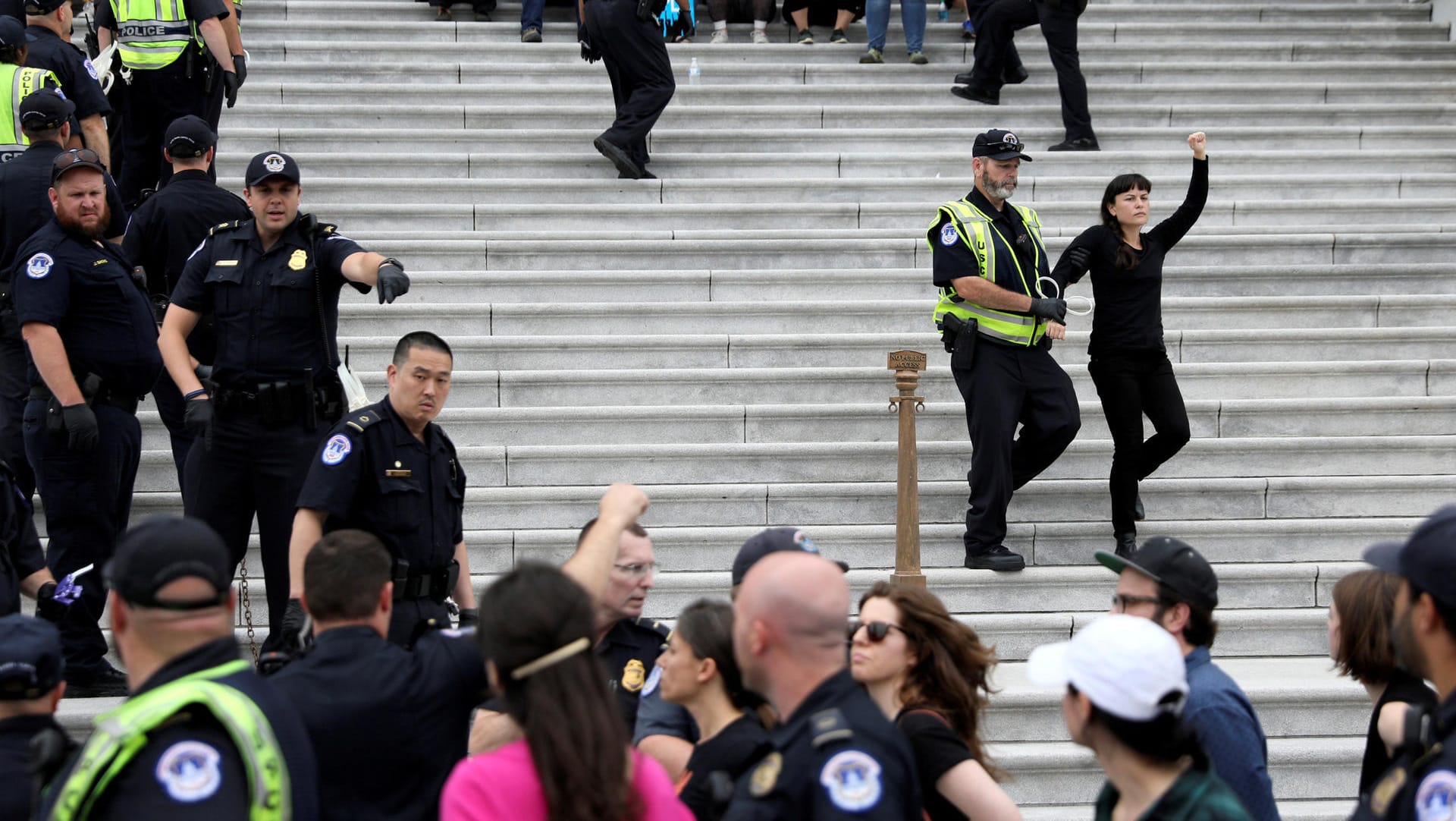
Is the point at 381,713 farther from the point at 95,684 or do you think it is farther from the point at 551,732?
the point at 95,684

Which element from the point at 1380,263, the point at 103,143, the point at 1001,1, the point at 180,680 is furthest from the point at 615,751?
the point at 1001,1

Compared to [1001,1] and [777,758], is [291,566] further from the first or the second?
[1001,1]

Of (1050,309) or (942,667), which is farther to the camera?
(1050,309)

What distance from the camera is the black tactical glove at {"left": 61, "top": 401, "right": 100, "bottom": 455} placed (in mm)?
5641

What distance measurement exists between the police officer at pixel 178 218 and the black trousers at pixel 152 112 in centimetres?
156

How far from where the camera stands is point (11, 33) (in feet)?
23.6

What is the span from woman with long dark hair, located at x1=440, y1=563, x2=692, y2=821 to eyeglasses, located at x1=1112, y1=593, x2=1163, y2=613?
5.04 ft

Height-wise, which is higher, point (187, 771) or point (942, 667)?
point (187, 771)

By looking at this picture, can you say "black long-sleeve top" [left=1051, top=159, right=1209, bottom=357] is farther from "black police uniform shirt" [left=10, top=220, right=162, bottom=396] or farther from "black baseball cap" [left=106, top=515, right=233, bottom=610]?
"black baseball cap" [left=106, top=515, right=233, bottom=610]

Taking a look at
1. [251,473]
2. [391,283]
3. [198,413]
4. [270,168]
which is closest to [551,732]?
[391,283]

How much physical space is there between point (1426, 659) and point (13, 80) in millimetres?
6976

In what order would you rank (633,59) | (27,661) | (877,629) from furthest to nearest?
1. (633,59)
2. (877,629)
3. (27,661)

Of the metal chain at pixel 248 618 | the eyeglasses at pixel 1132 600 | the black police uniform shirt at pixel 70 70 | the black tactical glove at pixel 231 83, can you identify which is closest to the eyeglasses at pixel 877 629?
the eyeglasses at pixel 1132 600

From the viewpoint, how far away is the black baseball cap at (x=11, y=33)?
7184 millimetres
